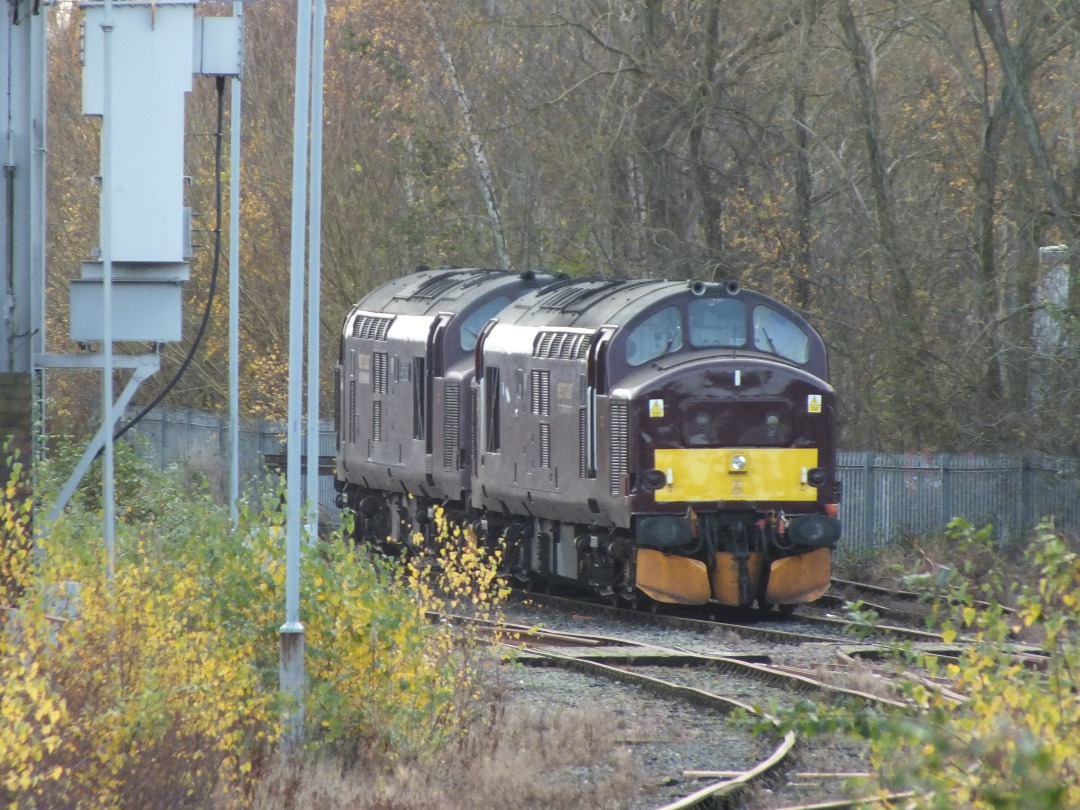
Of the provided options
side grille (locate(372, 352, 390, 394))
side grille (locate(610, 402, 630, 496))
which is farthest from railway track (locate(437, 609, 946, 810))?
side grille (locate(372, 352, 390, 394))

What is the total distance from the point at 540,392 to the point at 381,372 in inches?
166

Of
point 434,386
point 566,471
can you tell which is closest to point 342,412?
point 434,386

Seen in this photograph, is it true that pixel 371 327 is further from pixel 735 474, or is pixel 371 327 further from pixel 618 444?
pixel 735 474

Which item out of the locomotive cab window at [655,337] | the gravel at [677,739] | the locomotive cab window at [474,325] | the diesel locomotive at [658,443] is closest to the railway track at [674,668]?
the gravel at [677,739]

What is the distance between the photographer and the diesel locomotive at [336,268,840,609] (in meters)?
15.4

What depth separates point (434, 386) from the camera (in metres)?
19.1

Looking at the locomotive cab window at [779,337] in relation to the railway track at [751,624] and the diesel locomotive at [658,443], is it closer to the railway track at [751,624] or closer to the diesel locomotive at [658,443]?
the diesel locomotive at [658,443]

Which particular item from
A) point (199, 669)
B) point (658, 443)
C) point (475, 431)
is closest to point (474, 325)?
point (475, 431)

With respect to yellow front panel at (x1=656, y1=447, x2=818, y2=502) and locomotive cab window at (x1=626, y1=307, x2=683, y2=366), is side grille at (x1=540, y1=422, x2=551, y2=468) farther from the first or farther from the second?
yellow front panel at (x1=656, y1=447, x2=818, y2=502)

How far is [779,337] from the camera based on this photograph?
16.4 metres

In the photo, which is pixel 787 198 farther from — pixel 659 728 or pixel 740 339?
pixel 659 728

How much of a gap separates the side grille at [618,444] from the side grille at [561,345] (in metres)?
0.77

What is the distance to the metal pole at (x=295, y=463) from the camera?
868cm

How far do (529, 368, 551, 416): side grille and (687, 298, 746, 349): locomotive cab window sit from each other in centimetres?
161
